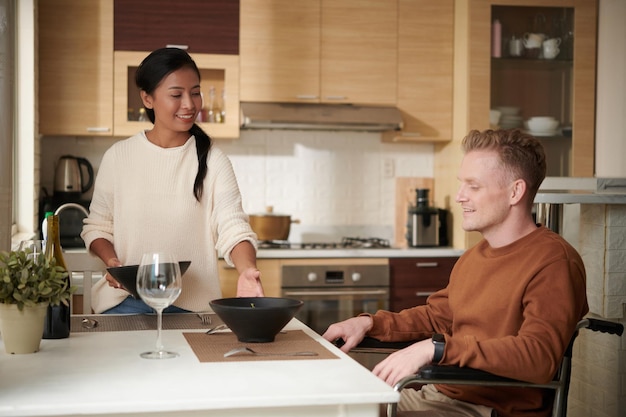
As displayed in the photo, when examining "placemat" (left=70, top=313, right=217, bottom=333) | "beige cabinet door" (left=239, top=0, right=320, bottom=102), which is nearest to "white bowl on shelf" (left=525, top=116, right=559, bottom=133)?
"beige cabinet door" (left=239, top=0, right=320, bottom=102)

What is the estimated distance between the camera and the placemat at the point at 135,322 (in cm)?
224

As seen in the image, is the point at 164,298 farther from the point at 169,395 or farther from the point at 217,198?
the point at 217,198

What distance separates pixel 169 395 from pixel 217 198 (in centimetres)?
120

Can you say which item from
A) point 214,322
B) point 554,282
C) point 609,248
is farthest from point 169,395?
point 609,248

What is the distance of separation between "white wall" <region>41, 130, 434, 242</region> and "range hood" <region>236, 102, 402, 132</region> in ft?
0.86

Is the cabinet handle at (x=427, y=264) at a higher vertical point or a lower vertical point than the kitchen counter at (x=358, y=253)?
lower

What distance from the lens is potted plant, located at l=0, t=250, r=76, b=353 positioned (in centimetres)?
184

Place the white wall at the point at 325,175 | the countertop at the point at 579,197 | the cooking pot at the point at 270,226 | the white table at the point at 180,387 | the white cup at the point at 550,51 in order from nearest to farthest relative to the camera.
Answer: the white table at the point at 180,387
the countertop at the point at 579,197
the cooking pot at the point at 270,226
the white cup at the point at 550,51
the white wall at the point at 325,175

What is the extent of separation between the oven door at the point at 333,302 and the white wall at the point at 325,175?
70 centimetres

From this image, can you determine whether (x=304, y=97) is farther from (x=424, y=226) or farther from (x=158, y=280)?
(x=158, y=280)

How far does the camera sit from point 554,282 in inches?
80.0

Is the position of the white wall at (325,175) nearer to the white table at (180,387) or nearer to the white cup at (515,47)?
the white cup at (515,47)

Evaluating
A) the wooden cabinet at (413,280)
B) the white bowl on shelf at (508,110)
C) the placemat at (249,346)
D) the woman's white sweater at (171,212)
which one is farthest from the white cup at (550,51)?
the placemat at (249,346)

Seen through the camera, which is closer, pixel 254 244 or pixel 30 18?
pixel 254 244
